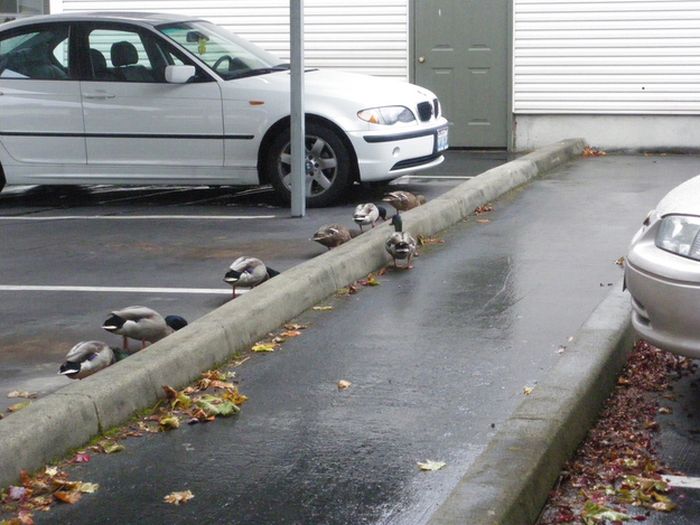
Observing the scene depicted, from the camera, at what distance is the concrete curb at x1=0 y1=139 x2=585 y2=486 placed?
4828 millimetres

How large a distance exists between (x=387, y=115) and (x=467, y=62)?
563 cm

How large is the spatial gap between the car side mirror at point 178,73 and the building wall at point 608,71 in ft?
20.8

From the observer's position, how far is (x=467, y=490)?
13.8ft

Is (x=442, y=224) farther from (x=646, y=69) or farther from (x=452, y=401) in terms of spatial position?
(x=646, y=69)

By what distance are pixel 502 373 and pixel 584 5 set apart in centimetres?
1121

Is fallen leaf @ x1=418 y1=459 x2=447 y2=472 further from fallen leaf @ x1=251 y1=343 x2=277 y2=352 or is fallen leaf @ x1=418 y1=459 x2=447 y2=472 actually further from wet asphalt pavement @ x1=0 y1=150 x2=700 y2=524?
fallen leaf @ x1=251 y1=343 x2=277 y2=352

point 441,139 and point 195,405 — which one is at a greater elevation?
point 441,139

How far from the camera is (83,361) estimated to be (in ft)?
18.3

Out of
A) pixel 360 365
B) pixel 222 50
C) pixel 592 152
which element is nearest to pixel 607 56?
pixel 592 152

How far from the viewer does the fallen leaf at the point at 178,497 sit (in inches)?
180

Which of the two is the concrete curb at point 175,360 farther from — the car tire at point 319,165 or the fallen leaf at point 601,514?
the fallen leaf at point 601,514

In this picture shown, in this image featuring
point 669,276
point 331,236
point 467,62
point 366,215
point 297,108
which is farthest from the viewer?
point 467,62

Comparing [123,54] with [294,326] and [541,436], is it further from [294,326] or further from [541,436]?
[541,436]

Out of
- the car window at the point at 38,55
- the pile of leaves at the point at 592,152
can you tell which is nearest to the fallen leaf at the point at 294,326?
the car window at the point at 38,55
